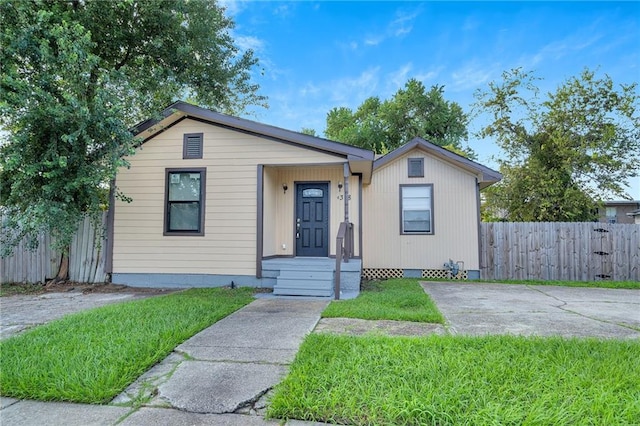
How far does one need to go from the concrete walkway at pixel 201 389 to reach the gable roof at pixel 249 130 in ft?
13.7

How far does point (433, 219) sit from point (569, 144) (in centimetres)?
698

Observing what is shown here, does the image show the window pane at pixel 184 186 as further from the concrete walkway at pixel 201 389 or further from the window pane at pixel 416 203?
the window pane at pixel 416 203

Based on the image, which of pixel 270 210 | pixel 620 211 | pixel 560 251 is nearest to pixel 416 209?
pixel 560 251

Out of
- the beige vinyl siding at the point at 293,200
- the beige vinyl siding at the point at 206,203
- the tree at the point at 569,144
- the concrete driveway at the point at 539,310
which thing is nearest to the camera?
the concrete driveway at the point at 539,310

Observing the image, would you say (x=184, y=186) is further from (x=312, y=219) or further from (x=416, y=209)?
(x=416, y=209)

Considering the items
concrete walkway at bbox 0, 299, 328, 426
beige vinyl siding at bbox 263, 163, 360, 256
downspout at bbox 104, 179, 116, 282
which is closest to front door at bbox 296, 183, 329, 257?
beige vinyl siding at bbox 263, 163, 360, 256

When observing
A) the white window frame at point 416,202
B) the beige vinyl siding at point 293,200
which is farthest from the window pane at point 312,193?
the white window frame at point 416,202

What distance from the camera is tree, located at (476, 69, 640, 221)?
11523 mm

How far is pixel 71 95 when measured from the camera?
5.50 meters

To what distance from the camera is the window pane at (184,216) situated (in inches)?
292

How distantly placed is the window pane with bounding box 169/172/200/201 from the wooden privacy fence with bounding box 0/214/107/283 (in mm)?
1807

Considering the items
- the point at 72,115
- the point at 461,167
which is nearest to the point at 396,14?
the point at 461,167

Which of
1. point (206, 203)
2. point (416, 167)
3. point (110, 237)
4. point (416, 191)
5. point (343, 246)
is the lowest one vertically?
point (343, 246)

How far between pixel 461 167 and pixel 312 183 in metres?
4.11
